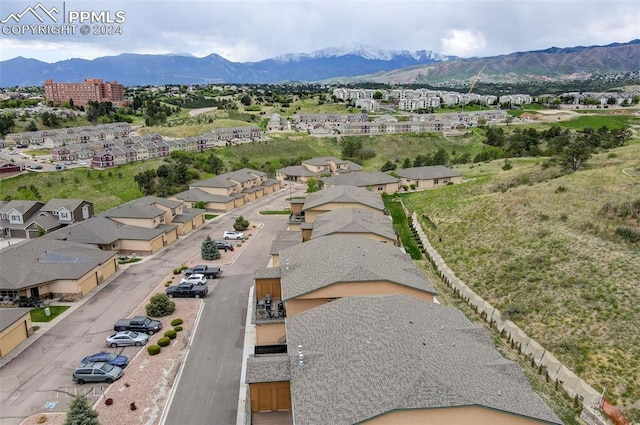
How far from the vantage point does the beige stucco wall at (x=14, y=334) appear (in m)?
30.3

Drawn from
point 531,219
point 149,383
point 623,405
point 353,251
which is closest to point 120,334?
point 149,383

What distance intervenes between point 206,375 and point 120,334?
27.9 feet

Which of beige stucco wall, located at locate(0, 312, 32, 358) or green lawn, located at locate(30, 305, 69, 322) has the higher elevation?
beige stucco wall, located at locate(0, 312, 32, 358)

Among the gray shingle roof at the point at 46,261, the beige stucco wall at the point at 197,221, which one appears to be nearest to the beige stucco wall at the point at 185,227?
the beige stucco wall at the point at 197,221

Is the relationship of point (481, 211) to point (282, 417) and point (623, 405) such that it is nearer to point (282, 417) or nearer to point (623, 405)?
point (623, 405)

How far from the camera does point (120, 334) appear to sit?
31.9 metres

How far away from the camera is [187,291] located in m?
40.0

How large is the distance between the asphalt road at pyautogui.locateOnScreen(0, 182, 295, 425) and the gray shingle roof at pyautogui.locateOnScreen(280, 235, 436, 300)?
19.8 feet

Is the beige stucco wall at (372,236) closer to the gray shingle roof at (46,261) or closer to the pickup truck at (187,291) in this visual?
the pickup truck at (187,291)

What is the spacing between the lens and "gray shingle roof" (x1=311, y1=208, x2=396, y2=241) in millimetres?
43750

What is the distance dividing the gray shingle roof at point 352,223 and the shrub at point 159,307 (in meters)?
15.0

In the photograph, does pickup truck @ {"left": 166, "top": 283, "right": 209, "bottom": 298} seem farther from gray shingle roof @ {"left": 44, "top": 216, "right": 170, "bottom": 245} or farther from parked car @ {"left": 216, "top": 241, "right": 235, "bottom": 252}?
gray shingle roof @ {"left": 44, "top": 216, "right": 170, "bottom": 245}

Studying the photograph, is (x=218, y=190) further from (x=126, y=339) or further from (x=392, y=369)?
(x=392, y=369)

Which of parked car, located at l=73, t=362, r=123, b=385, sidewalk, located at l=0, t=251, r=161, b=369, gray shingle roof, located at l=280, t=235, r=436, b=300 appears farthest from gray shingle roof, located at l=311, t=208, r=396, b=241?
parked car, located at l=73, t=362, r=123, b=385
